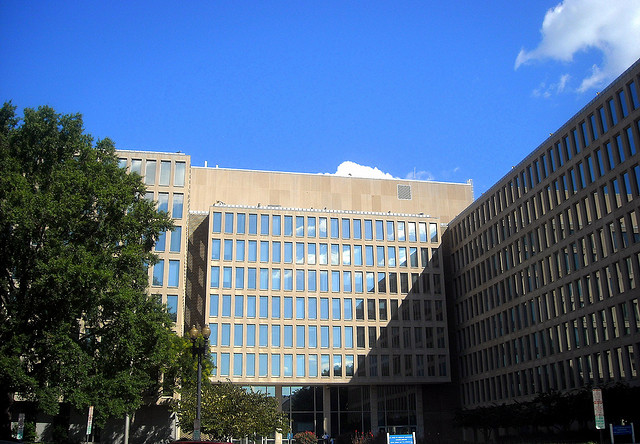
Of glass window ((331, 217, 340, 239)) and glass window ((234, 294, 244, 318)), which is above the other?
glass window ((331, 217, 340, 239))

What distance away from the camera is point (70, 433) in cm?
5856

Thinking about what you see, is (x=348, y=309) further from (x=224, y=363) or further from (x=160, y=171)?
(x=160, y=171)

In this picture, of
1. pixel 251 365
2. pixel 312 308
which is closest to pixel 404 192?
pixel 312 308

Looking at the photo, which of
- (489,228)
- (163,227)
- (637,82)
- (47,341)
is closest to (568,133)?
(637,82)

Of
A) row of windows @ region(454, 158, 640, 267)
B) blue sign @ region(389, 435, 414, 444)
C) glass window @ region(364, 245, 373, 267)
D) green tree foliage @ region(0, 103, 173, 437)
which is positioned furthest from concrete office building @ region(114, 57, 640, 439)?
blue sign @ region(389, 435, 414, 444)

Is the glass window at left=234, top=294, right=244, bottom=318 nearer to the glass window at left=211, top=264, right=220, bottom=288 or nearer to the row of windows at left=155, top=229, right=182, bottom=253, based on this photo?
the glass window at left=211, top=264, right=220, bottom=288

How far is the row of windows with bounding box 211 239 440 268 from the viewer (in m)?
77.9

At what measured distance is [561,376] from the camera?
205 feet

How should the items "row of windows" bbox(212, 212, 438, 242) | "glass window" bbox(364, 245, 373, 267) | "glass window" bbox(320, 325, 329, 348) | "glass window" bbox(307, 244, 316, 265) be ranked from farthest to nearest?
"glass window" bbox(364, 245, 373, 267) < "glass window" bbox(307, 244, 316, 265) < "row of windows" bbox(212, 212, 438, 242) < "glass window" bbox(320, 325, 329, 348)

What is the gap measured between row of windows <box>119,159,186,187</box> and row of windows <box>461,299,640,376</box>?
37.7m

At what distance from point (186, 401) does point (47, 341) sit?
768 inches

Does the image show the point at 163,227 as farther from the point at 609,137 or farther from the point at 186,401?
the point at 609,137

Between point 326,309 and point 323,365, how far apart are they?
6335 mm

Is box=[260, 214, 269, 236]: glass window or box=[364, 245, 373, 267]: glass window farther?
box=[364, 245, 373, 267]: glass window
